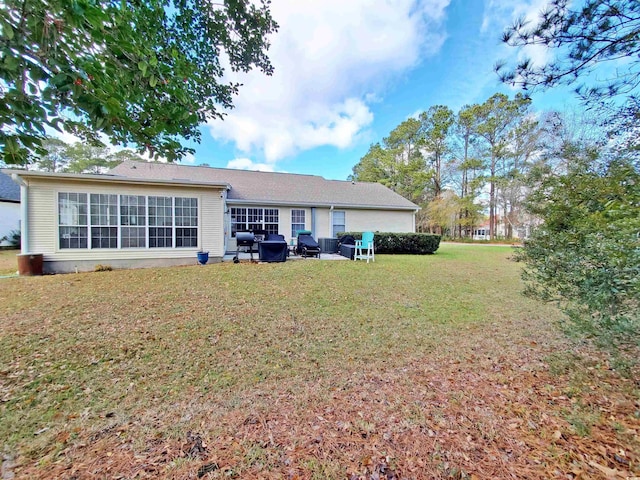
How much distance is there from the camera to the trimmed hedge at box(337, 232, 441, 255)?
511 inches

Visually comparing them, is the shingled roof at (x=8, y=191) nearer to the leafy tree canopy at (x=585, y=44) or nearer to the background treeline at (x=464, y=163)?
the leafy tree canopy at (x=585, y=44)

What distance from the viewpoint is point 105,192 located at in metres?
8.62

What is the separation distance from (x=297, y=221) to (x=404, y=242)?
18.6 feet

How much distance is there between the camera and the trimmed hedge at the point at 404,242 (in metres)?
13.0

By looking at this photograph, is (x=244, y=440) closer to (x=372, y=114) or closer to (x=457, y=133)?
(x=372, y=114)

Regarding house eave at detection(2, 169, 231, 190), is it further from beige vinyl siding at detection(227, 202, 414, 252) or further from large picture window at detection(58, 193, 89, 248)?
beige vinyl siding at detection(227, 202, 414, 252)

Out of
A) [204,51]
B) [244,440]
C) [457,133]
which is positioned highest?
[457,133]

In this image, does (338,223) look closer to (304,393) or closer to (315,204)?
(315,204)

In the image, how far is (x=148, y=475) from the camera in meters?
1.69

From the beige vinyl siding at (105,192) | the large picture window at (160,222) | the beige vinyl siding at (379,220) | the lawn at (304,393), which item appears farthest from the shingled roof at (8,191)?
the beige vinyl siding at (379,220)

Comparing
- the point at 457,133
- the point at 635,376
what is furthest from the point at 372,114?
the point at 635,376

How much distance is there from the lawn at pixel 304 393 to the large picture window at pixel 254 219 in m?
7.98

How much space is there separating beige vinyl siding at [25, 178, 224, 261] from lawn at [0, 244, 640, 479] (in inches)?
152

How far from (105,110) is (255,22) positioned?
4.25 meters
